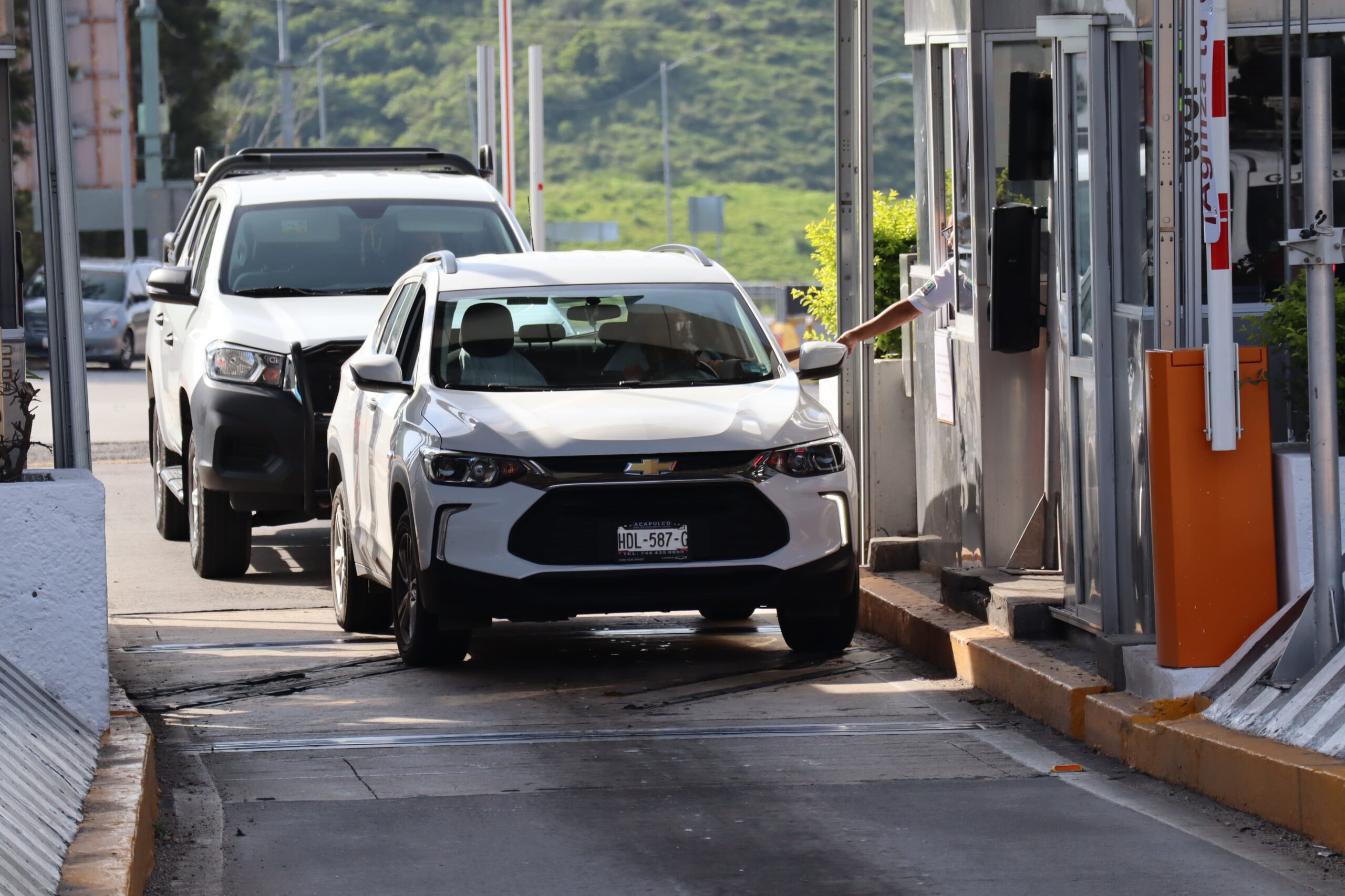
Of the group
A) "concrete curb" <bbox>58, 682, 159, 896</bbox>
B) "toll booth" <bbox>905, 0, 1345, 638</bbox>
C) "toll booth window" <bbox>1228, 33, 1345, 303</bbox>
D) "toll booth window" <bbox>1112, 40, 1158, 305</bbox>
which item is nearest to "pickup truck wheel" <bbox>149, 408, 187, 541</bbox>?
"toll booth" <bbox>905, 0, 1345, 638</bbox>

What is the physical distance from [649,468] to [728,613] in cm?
206

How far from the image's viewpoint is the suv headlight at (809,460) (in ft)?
29.4

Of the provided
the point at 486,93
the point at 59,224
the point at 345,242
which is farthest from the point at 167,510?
the point at 486,93

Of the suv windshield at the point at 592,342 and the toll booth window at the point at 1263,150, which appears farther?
the suv windshield at the point at 592,342

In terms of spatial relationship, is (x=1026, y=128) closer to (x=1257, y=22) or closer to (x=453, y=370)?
(x=1257, y=22)

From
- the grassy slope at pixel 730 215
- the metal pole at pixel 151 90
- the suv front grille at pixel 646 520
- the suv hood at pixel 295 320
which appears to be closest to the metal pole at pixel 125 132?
the metal pole at pixel 151 90

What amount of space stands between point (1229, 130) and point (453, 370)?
3.45 m

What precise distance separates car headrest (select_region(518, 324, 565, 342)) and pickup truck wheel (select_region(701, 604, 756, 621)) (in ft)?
4.50

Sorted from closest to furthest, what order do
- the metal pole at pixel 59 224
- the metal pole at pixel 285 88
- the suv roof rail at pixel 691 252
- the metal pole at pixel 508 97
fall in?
the metal pole at pixel 59 224
the suv roof rail at pixel 691 252
the metal pole at pixel 508 97
the metal pole at pixel 285 88

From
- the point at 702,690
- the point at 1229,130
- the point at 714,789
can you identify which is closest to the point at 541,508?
the point at 702,690

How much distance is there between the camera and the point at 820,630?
9633 millimetres

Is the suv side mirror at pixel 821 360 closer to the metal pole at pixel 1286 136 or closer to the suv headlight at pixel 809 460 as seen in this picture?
the suv headlight at pixel 809 460

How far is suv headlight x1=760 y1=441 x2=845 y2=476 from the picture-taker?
352 inches

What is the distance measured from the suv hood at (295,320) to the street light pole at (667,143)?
73746 millimetres
